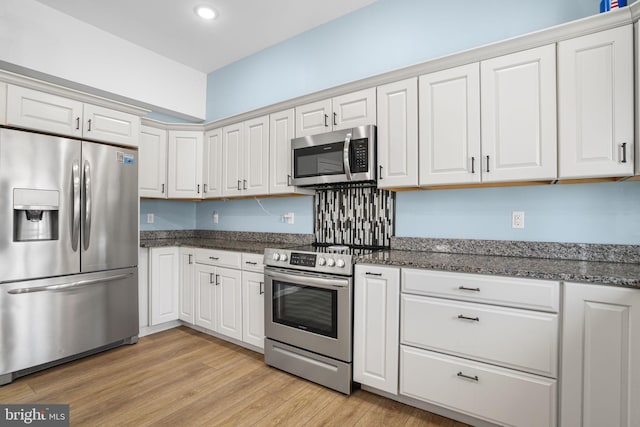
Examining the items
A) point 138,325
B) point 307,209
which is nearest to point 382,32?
point 307,209

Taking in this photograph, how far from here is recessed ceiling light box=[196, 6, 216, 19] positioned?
290cm

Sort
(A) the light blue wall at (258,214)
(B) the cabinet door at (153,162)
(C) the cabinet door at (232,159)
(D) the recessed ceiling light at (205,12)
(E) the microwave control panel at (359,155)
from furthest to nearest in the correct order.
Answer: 1. (B) the cabinet door at (153,162)
2. (C) the cabinet door at (232,159)
3. (A) the light blue wall at (258,214)
4. (D) the recessed ceiling light at (205,12)
5. (E) the microwave control panel at (359,155)

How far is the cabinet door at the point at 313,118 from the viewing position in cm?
270

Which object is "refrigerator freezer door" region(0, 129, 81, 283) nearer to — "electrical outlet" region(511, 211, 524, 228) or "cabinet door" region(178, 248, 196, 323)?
"cabinet door" region(178, 248, 196, 323)

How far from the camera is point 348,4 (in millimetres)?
2861

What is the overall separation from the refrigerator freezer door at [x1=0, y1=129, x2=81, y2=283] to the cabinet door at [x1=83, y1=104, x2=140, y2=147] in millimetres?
212

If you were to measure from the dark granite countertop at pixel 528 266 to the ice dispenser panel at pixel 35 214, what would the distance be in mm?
2376

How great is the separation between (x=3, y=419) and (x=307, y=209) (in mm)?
2556

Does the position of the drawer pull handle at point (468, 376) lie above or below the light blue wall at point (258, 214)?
below

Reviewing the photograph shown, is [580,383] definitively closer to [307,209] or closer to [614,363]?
[614,363]

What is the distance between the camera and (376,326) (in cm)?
211

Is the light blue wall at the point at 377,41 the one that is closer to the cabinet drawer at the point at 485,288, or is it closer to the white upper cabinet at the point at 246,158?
the white upper cabinet at the point at 246,158

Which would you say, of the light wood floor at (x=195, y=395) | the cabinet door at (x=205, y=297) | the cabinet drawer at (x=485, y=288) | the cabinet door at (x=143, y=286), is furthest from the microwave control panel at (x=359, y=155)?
the cabinet door at (x=143, y=286)

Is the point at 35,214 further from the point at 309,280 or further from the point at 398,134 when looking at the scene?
the point at 398,134
